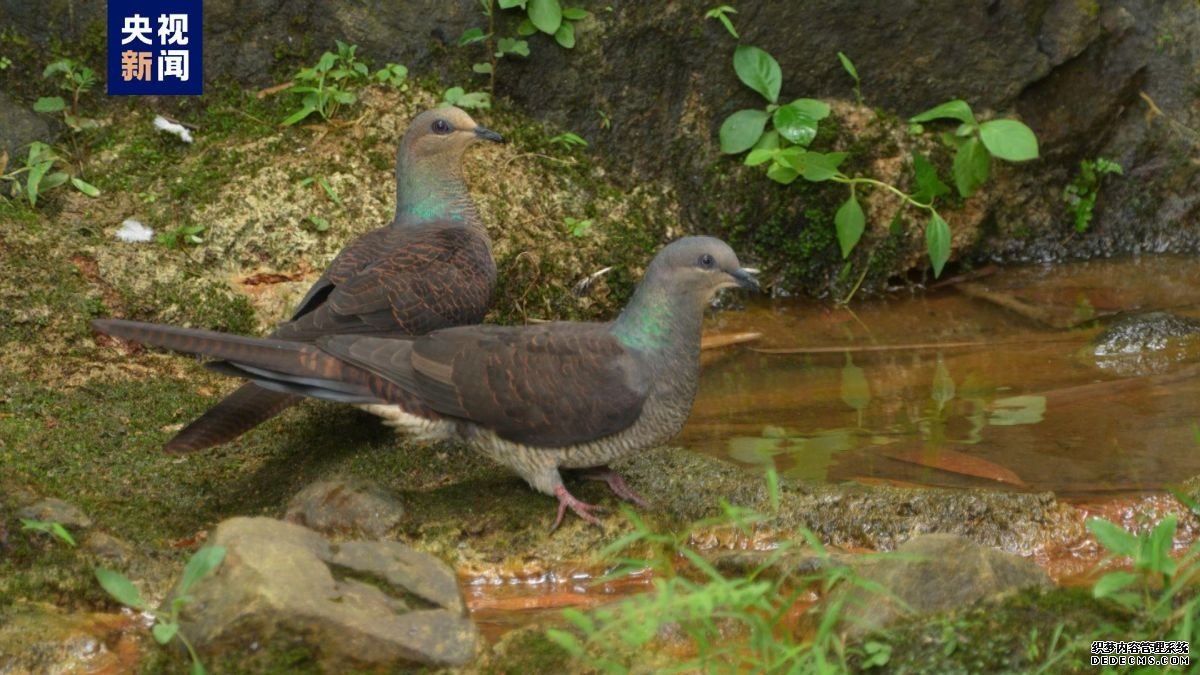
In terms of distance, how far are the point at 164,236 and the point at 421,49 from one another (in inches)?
63.3

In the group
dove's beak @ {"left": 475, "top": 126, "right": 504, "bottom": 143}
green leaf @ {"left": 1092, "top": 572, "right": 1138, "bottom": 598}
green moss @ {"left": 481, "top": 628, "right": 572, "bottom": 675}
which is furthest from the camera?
dove's beak @ {"left": 475, "top": 126, "right": 504, "bottom": 143}

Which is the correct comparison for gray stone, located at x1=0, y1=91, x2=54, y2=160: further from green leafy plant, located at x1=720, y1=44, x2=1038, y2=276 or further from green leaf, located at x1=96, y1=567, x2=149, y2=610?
green leaf, located at x1=96, y1=567, x2=149, y2=610

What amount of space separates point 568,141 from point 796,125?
112 cm

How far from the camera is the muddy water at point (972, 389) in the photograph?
554 cm

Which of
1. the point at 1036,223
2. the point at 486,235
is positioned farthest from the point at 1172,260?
the point at 486,235

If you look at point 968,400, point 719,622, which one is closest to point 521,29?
point 968,400

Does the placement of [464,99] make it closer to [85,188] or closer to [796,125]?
[796,125]

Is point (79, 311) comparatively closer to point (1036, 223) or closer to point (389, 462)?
point (389, 462)

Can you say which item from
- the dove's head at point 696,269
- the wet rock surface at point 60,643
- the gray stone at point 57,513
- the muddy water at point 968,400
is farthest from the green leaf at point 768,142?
the wet rock surface at point 60,643

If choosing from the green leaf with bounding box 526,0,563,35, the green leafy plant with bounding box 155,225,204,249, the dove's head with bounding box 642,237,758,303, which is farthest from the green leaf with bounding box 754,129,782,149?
the green leafy plant with bounding box 155,225,204,249

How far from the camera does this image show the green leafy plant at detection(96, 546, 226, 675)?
3725mm

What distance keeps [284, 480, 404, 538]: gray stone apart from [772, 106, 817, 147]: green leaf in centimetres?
315

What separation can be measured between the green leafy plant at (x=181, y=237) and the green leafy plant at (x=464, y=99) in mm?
1300

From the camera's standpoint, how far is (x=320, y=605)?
3.89 meters
